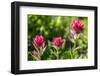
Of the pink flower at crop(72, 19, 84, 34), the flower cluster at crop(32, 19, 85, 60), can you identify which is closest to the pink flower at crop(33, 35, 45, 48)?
the flower cluster at crop(32, 19, 85, 60)

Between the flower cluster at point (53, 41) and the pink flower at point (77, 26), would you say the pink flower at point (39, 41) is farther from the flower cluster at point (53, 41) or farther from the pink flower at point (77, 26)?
the pink flower at point (77, 26)

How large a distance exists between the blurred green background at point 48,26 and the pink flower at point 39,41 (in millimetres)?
19

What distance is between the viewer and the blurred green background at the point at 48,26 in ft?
4.24

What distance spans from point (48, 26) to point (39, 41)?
0.30 ft

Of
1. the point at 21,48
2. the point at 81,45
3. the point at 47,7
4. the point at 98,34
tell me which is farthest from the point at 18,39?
the point at 98,34

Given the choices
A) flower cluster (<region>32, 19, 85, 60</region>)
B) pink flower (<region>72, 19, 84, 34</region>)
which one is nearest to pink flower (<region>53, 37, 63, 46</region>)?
flower cluster (<region>32, 19, 85, 60</region>)

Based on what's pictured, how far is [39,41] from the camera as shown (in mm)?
1313

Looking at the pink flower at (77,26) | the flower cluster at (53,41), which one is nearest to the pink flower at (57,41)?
the flower cluster at (53,41)

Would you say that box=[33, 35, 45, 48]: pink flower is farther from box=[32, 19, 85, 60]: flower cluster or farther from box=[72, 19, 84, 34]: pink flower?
box=[72, 19, 84, 34]: pink flower

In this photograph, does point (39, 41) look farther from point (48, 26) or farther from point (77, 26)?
point (77, 26)

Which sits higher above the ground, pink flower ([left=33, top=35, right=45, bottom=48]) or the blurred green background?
the blurred green background

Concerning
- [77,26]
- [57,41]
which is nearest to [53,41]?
[57,41]

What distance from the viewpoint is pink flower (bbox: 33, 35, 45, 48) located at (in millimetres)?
1309

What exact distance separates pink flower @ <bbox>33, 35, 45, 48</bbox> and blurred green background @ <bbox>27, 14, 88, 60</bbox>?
0.06 ft
